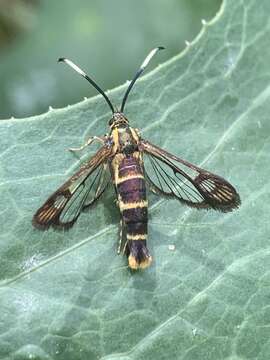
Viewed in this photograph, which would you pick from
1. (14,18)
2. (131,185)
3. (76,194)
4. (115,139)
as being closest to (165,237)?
(131,185)

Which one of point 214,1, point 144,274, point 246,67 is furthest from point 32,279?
point 214,1

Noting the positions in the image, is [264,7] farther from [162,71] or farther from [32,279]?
[32,279]

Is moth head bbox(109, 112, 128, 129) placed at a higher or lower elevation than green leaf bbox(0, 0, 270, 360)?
higher

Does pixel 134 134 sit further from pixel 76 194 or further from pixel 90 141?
pixel 76 194

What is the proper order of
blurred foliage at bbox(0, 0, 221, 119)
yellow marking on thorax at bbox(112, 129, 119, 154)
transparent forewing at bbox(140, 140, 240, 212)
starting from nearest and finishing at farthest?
transparent forewing at bbox(140, 140, 240, 212) → yellow marking on thorax at bbox(112, 129, 119, 154) → blurred foliage at bbox(0, 0, 221, 119)

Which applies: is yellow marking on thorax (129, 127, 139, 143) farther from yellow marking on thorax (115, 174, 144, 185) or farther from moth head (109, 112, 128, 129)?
yellow marking on thorax (115, 174, 144, 185)

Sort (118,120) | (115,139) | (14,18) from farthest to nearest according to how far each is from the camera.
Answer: (14,18) → (115,139) → (118,120)

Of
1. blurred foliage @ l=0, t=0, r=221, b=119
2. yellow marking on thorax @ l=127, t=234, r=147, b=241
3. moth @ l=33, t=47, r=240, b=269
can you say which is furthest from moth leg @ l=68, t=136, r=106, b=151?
blurred foliage @ l=0, t=0, r=221, b=119
